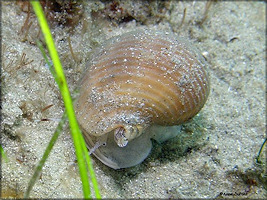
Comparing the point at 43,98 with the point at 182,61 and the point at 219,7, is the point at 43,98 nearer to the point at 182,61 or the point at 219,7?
the point at 182,61

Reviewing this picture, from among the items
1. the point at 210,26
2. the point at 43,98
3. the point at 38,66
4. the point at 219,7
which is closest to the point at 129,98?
the point at 43,98

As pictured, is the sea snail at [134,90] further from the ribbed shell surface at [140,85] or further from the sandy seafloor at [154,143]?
the sandy seafloor at [154,143]

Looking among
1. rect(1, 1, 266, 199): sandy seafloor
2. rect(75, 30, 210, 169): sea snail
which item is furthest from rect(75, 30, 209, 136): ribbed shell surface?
rect(1, 1, 266, 199): sandy seafloor

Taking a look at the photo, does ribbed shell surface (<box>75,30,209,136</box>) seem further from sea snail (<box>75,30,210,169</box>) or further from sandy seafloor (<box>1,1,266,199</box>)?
sandy seafloor (<box>1,1,266,199</box>)

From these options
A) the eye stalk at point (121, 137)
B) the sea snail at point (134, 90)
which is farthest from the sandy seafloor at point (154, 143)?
the eye stalk at point (121, 137)

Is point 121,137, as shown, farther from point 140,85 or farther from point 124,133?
point 140,85
